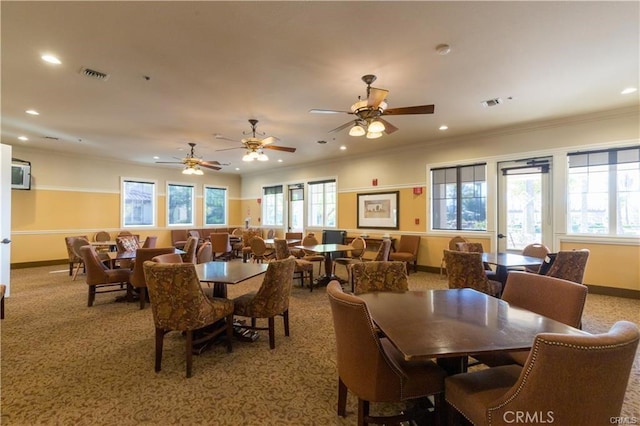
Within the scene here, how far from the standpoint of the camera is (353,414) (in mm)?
2066

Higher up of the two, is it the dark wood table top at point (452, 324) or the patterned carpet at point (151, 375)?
the dark wood table top at point (452, 324)

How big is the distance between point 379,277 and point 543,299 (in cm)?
121

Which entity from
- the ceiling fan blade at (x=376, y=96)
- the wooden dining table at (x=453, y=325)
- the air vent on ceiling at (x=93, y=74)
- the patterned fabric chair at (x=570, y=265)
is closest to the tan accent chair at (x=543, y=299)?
the wooden dining table at (x=453, y=325)

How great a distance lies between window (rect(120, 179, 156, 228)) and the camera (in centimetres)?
895

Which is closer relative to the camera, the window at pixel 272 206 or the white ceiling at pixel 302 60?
the white ceiling at pixel 302 60

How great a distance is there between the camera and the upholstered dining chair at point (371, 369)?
1.56 meters

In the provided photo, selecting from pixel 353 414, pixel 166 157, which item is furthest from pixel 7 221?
pixel 353 414

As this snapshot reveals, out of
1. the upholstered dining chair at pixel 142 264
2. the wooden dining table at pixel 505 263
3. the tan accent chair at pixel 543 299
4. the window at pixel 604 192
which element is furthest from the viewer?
the window at pixel 604 192

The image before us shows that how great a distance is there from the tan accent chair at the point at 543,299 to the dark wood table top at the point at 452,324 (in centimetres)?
20

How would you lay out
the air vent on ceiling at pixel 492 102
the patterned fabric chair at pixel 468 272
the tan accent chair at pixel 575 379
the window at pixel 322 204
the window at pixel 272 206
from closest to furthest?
the tan accent chair at pixel 575 379
the patterned fabric chair at pixel 468 272
the air vent on ceiling at pixel 492 102
the window at pixel 322 204
the window at pixel 272 206

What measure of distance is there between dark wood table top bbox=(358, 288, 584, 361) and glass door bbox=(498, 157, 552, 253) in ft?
14.4

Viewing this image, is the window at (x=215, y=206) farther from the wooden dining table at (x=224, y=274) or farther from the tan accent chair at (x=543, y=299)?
the tan accent chair at (x=543, y=299)

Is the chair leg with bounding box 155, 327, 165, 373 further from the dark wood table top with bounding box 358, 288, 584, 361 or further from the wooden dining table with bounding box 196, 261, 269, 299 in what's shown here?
the dark wood table top with bounding box 358, 288, 584, 361

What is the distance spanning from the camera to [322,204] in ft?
30.2
